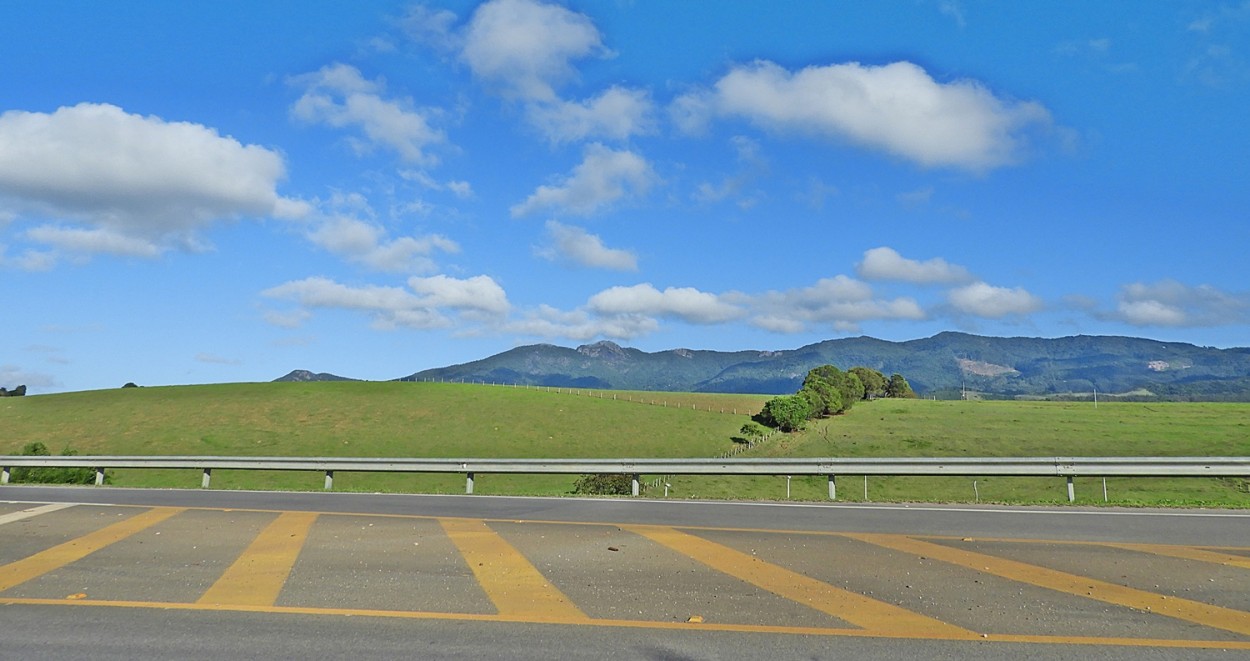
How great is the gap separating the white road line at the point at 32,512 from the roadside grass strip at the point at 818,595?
10.8 meters

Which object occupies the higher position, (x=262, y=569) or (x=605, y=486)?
(x=262, y=569)

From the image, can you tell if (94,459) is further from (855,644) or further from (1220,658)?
(1220,658)

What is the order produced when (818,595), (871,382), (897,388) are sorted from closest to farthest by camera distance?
(818,595) → (871,382) → (897,388)

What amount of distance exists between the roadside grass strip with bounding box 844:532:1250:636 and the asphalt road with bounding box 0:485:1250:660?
0.13ft

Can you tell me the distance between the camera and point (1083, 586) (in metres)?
8.50

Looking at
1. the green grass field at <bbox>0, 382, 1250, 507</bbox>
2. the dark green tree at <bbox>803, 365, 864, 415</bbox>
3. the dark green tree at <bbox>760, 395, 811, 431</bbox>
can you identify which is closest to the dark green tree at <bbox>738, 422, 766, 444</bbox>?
the green grass field at <bbox>0, 382, 1250, 507</bbox>

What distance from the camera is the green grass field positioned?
3853 centimetres

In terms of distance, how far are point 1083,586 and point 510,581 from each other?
591cm

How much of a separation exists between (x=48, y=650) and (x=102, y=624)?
0.76 m

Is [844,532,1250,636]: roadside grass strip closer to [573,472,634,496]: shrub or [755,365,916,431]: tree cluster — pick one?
[573,472,634,496]: shrub

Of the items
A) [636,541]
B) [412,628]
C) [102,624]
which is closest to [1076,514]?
[636,541]

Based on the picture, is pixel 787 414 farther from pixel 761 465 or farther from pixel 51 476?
pixel 51 476

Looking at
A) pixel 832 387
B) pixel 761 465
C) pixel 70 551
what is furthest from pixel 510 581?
pixel 832 387

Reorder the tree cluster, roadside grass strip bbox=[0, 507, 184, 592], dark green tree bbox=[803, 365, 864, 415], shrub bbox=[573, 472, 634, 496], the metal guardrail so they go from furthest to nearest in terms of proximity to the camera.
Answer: dark green tree bbox=[803, 365, 864, 415] → the tree cluster → shrub bbox=[573, 472, 634, 496] → the metal guardrail → roadside grass strip bbox=[0, 507, 184, 592]
